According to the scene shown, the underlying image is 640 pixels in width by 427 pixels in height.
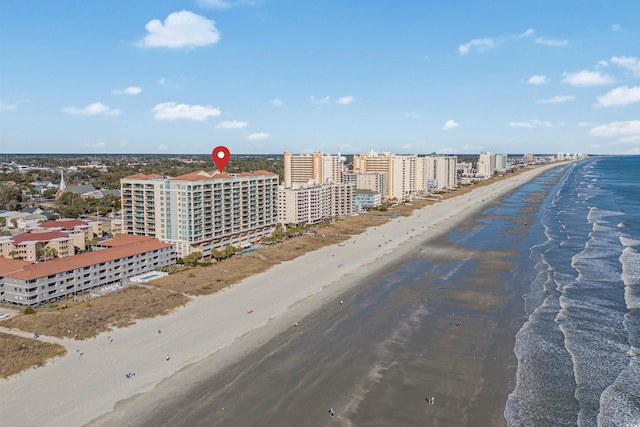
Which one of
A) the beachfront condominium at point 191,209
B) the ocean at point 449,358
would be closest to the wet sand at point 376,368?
the ocean at point 449,358

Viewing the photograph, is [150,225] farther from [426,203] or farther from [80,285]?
[426,203]

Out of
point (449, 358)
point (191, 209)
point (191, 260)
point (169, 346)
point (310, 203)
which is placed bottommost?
point (449, 358)

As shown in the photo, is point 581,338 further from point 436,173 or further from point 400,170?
point 436,173

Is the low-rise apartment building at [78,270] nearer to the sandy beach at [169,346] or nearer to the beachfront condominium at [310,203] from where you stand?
the sandy beach at [169,346]

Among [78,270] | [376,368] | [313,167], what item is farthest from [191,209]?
[313,167]

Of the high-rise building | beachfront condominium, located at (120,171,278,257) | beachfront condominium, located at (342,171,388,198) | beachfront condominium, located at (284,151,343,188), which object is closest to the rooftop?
beachfront condominium, located at (120,171,278,257)

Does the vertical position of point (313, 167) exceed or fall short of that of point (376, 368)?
it exceeds it
